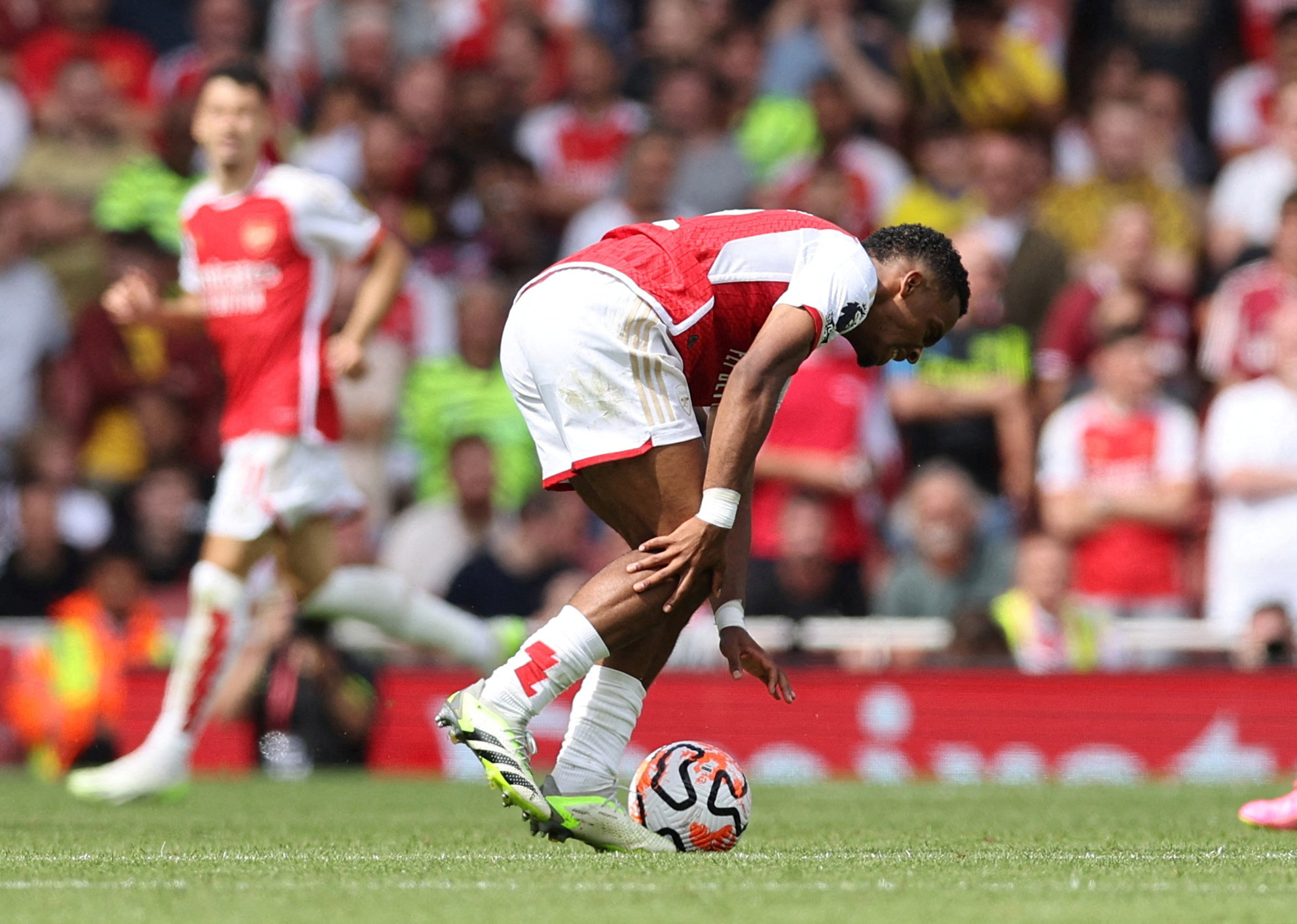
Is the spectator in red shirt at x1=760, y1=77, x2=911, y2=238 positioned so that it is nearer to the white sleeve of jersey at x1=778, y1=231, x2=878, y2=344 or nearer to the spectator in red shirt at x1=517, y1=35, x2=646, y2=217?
the spectator in red shirt at x1=517, y1=35, x2=646, y2=217

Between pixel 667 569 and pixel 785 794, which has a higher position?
pixel 667 569

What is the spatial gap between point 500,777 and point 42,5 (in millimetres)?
11039

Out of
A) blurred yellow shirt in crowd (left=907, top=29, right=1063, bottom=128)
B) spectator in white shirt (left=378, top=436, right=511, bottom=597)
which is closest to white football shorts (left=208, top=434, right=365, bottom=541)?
spectator in white shirt (left=378, top=436, right=511, bottom=597)

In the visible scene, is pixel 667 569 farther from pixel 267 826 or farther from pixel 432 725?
pixel 432 725

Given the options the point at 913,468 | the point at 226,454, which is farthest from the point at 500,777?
the point at 913,468

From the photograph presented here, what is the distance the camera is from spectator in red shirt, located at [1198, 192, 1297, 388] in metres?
11.2

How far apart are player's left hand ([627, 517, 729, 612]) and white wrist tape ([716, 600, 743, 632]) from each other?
0.29 meters

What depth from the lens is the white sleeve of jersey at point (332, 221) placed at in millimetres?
8312

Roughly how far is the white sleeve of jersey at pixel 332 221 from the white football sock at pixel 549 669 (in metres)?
3.20

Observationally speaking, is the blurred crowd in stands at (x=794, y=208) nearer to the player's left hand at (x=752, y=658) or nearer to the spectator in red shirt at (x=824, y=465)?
the spectator in red shirt at (x=824, y=465)

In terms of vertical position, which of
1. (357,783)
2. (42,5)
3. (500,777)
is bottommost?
(357,783)

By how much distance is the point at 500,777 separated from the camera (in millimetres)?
5473

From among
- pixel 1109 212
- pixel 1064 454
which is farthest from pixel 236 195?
pixel 1109 212

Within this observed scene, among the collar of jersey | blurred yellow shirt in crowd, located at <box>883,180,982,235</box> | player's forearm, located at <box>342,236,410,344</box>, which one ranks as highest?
blurred yellow shirt in crowd, located at <box>883,180,982,235</box>
